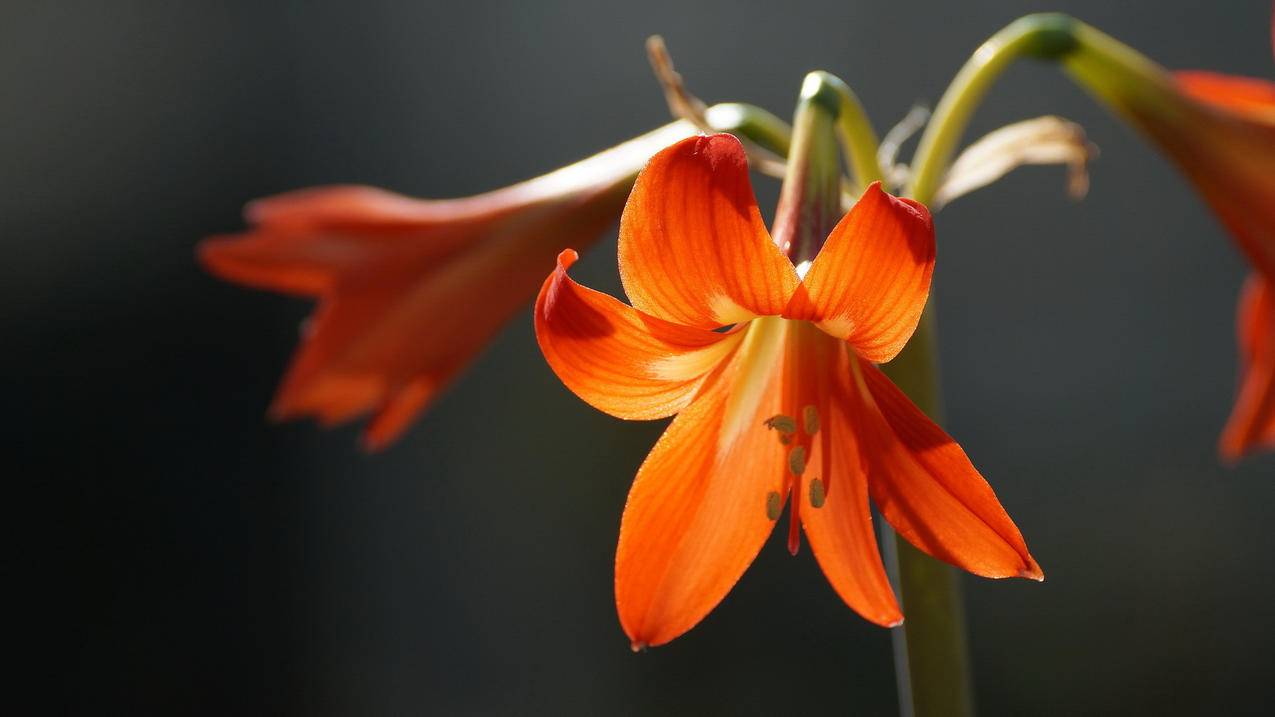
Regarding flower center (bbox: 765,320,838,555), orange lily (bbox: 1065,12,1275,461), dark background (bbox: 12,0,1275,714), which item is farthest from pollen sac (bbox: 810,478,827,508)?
dark background (bbox: 12,0,1275,714)

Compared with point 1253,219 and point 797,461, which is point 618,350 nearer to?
point 797,461

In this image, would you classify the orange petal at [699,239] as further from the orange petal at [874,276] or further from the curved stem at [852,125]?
the curved stem at [852,125]

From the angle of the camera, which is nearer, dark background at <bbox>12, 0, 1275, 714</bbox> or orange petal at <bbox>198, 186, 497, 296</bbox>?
orange petal at <bbox>198, 186, 497, 296</bbox>

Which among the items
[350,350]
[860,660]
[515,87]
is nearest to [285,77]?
[515,87]

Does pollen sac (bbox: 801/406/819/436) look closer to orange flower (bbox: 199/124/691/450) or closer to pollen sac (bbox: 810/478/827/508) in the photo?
pollen sac (bbox: 810/478/827/508)

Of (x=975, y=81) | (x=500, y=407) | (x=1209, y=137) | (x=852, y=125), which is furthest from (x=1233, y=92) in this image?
(x=500, y=407)

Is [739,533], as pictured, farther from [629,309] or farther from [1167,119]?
[1167,119]
